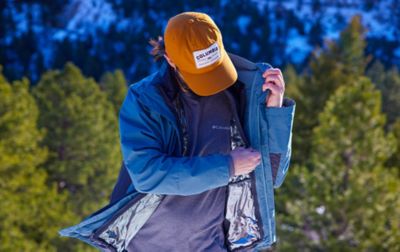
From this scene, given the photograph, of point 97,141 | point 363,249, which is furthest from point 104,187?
point 363,249

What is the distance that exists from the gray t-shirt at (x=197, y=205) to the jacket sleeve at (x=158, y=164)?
154 mm

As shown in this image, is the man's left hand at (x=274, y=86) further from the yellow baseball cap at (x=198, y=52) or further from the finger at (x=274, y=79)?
the yellow baseball cap at (x=198, y=52)

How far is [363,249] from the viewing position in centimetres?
1252

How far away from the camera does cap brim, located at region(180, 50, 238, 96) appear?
2.27 meters

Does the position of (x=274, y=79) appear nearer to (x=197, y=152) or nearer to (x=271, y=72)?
(x=271, y=72)

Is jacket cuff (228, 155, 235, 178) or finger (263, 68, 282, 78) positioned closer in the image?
jacket cuff (228, 155, 235, 178)

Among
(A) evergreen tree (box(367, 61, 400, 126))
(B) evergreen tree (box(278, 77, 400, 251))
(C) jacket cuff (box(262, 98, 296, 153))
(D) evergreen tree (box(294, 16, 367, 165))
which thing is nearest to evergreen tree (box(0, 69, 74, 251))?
(B) evergreen tree (box(278, 77, 400, 251))

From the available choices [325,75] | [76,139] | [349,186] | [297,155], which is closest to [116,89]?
[76,139]

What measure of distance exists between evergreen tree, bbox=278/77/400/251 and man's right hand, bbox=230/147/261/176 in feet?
35.5

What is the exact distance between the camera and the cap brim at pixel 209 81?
2.27 m

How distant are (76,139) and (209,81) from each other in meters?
17.5

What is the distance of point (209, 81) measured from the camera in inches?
89.4

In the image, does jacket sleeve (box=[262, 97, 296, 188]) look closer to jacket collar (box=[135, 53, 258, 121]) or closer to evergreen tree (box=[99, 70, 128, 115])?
jacket collar (box=[135, 53, 258, 121])

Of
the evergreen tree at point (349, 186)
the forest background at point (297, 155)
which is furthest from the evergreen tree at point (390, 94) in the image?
the evergreen tree at point (349, 186)
